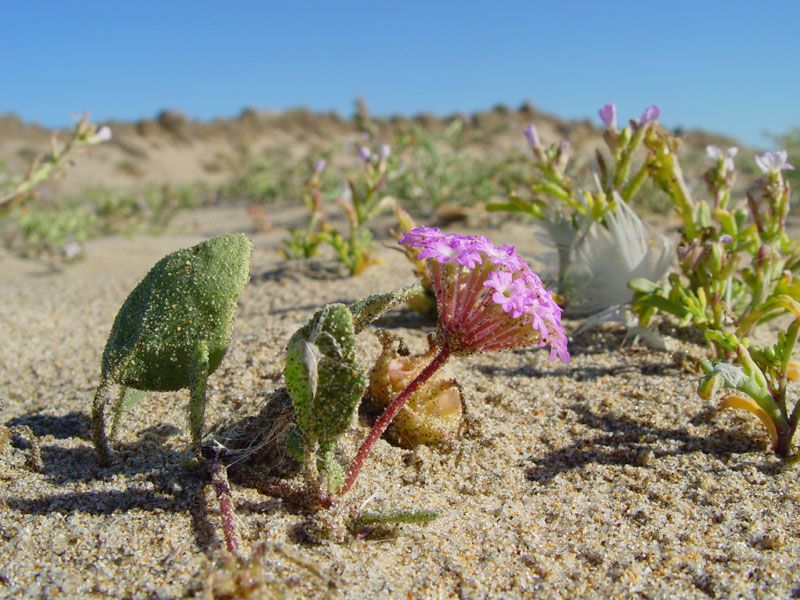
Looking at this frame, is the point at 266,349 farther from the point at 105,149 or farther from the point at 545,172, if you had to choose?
the point at 105,149

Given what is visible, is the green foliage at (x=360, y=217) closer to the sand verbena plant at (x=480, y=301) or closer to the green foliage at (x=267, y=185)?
the sand verbena plant at (x=480, y=301)

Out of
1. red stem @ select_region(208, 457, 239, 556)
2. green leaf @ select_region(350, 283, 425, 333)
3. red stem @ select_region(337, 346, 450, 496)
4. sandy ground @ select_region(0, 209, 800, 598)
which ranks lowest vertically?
sandy ground @ select_region(0, 209, 800, 598)

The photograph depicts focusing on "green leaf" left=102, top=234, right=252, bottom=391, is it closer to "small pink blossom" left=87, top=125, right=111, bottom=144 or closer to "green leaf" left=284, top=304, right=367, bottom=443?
"green leaf" left=284, top=304, right=367, bottom=443

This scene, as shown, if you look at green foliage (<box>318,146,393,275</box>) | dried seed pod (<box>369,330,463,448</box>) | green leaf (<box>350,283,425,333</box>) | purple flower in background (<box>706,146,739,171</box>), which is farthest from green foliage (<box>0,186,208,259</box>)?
purple flower in background (<box>706,146,739,171</box>)

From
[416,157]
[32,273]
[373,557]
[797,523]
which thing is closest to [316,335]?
[373,557]

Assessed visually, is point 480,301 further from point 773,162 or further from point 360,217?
point 360,217

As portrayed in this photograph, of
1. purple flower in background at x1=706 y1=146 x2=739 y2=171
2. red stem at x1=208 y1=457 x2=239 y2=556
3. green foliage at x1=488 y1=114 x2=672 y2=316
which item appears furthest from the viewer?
green foliage at x1=488 y1=114 x2=672 y2=316

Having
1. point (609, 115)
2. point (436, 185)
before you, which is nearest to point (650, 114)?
point (609, 115)
